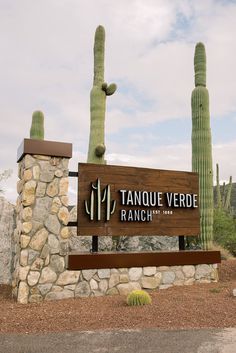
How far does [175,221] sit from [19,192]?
4546 millimetres

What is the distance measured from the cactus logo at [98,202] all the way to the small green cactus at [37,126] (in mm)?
6508

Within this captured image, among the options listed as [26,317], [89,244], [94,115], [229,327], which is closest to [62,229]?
[26,317]

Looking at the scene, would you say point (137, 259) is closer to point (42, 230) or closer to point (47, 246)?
point (47, 246)

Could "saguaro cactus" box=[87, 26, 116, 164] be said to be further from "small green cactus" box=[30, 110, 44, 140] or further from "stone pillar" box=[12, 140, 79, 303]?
"stone pillar" box=[12, 140, 79, 303]

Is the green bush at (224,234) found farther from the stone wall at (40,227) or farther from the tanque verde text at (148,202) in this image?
the stone wall at (40,227)

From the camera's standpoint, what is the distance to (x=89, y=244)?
1295 centimetres

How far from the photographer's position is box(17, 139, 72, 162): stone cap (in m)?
9.47

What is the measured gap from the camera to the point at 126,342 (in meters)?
5.73

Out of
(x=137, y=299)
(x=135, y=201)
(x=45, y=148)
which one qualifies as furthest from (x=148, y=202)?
(x=137, y=299)

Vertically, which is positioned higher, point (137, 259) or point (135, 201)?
point (135, 201)

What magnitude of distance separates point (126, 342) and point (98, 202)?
4817 mm

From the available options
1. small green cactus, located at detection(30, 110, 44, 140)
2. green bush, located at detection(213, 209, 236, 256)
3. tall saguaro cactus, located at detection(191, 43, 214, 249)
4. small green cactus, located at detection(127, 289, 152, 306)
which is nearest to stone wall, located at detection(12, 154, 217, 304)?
small green cactus, located at detection(127, 289, 152, 306)

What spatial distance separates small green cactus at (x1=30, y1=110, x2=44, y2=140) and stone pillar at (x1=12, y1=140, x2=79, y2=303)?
250 inches

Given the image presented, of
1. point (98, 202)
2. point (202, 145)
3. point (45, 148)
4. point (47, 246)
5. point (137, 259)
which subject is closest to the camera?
point (47, 246)
